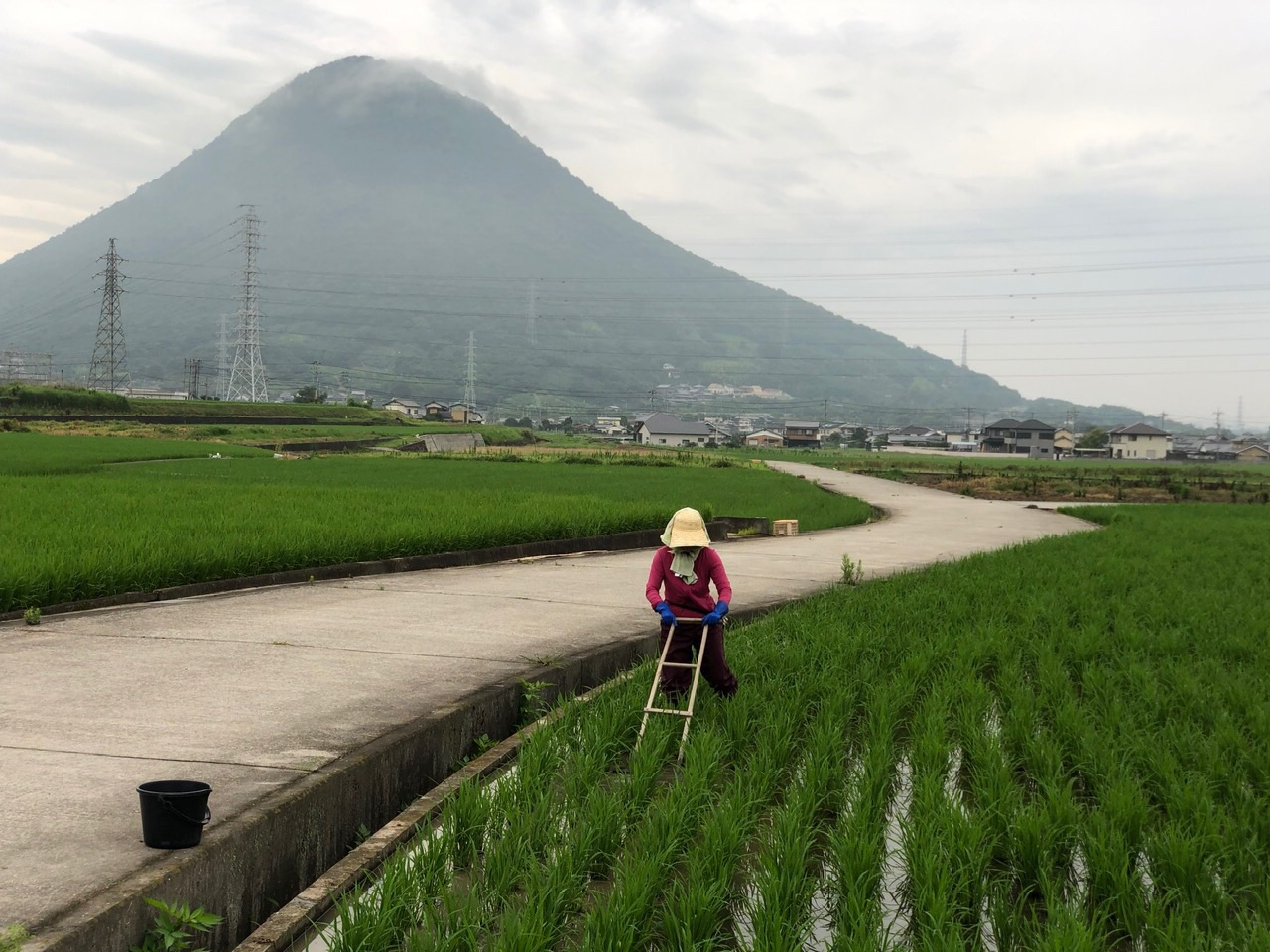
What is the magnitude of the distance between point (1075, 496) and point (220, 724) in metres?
43.0

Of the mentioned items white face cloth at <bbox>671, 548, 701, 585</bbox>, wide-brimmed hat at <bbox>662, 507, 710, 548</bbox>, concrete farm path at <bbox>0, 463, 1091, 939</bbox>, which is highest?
wide-brimmed hat at <bbox>662, 507, 710, 548</bbox>

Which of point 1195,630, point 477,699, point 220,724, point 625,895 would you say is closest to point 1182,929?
point 625,895

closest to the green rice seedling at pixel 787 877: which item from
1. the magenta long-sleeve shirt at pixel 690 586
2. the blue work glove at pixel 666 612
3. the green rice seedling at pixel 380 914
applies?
the green rice seedling at pixel 380 914

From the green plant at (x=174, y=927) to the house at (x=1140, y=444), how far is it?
137 meters

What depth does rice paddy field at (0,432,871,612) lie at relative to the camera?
9812mm

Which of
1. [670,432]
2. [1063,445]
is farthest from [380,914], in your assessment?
[1063,445]

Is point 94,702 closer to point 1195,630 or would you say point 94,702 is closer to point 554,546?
point 1195,630

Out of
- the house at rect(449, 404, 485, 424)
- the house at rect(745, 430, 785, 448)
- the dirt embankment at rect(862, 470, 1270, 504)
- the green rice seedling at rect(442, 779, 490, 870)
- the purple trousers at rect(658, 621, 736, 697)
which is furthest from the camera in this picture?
the house at rect(745, 430, 785, 448)

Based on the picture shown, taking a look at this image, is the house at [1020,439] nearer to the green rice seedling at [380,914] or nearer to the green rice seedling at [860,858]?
the green rice seedling at [860,858]

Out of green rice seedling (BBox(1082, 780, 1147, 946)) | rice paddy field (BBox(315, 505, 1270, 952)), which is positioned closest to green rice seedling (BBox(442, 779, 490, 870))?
rice paddy field (BBox(315, 505, 1270, 952))

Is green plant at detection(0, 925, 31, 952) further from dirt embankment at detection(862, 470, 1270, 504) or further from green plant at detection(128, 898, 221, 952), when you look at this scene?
dirt embankment at detection(862, 470, 1270, 504)

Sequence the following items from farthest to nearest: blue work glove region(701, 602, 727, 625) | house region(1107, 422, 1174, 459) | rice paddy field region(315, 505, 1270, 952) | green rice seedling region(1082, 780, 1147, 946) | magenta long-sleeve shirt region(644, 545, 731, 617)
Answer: house region(1107, 422, 1174, 459) < magenta long-sleeve shirt region(644, 545, 731, 617) < blue work glove region(701, 602, 727, 625) < green rice seedling region(1082, 780, 1147, 946) < rice paddy field region(315, 505, 1270, 952)

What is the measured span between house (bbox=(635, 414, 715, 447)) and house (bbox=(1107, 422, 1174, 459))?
4655 centimetres

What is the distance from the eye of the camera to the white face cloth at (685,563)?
6.17 metres
